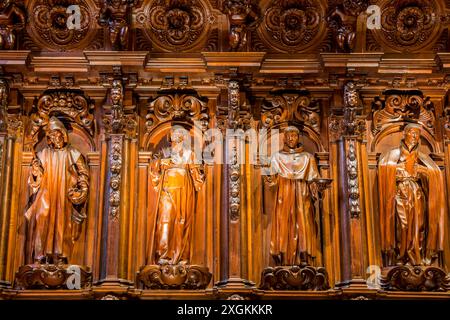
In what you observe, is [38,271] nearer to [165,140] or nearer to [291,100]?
[165,140]

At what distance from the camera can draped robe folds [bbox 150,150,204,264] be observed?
36.4 feet

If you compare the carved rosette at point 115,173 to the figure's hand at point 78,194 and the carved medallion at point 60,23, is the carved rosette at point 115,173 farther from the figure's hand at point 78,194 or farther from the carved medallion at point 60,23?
the carved medallion at point 60,23

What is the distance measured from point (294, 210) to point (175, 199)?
154 cm

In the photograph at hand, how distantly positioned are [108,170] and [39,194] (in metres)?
0.94

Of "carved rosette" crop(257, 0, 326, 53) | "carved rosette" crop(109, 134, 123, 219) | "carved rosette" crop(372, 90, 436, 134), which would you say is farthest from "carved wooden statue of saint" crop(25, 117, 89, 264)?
"carved rosette" crop(372, 90, 436, 134)

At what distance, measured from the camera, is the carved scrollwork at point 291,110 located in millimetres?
11742

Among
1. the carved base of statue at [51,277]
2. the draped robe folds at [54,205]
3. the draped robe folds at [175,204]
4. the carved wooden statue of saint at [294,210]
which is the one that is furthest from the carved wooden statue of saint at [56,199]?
the carved wooden statue of saint at [294,210]

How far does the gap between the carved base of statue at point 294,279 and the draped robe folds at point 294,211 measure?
0.40 feet

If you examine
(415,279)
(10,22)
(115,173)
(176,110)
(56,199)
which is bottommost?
(415,279)

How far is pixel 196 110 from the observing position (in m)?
11.8

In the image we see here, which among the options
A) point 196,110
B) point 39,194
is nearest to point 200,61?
point 196,110

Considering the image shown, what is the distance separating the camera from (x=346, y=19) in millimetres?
11391

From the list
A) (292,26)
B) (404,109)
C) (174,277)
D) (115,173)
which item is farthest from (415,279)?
(115,173)

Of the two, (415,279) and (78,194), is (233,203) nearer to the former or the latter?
(78,194)
